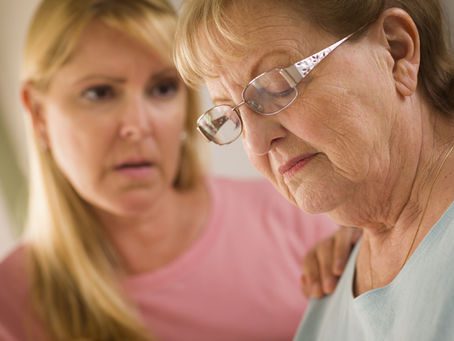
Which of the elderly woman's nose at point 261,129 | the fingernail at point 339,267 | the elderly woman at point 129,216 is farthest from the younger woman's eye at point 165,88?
the elderly woman's nose at point 261,129

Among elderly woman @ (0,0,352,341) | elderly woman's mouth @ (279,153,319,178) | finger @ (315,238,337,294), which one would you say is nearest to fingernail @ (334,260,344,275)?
finger @ (315,238,337,294)

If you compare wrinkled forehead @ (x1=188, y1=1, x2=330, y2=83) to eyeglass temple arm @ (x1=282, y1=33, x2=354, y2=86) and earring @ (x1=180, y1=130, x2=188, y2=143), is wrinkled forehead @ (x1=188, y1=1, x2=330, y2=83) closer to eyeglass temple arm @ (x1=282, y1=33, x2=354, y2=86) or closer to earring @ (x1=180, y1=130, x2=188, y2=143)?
eyeglass temple arm @ (x1=282, y1=33, x2=354, y2=86)

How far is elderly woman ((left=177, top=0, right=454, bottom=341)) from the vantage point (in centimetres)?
88

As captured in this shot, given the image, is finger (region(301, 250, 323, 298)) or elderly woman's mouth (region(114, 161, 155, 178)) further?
elderly woman's mouth (region(114, 161, 155, 178))

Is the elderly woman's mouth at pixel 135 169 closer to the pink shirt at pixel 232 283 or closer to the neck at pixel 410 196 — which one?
the pink shirt at pixel 232 283

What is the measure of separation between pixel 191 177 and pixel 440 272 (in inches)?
53.2

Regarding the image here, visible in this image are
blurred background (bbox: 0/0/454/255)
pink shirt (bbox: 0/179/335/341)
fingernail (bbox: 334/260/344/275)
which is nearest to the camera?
fingernail (bbox: 334/260/344/275)

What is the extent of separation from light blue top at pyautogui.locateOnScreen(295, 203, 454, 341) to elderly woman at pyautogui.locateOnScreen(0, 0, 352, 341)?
0.86m

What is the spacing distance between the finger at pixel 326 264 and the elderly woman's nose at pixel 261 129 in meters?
0.39

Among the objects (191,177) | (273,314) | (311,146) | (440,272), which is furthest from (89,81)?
(440,272)

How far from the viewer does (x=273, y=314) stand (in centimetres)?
187

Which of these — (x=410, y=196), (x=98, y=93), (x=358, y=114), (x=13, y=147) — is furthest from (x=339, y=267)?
(x=13, y=147)

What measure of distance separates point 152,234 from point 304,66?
1220 mm

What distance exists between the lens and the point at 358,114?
89cm
